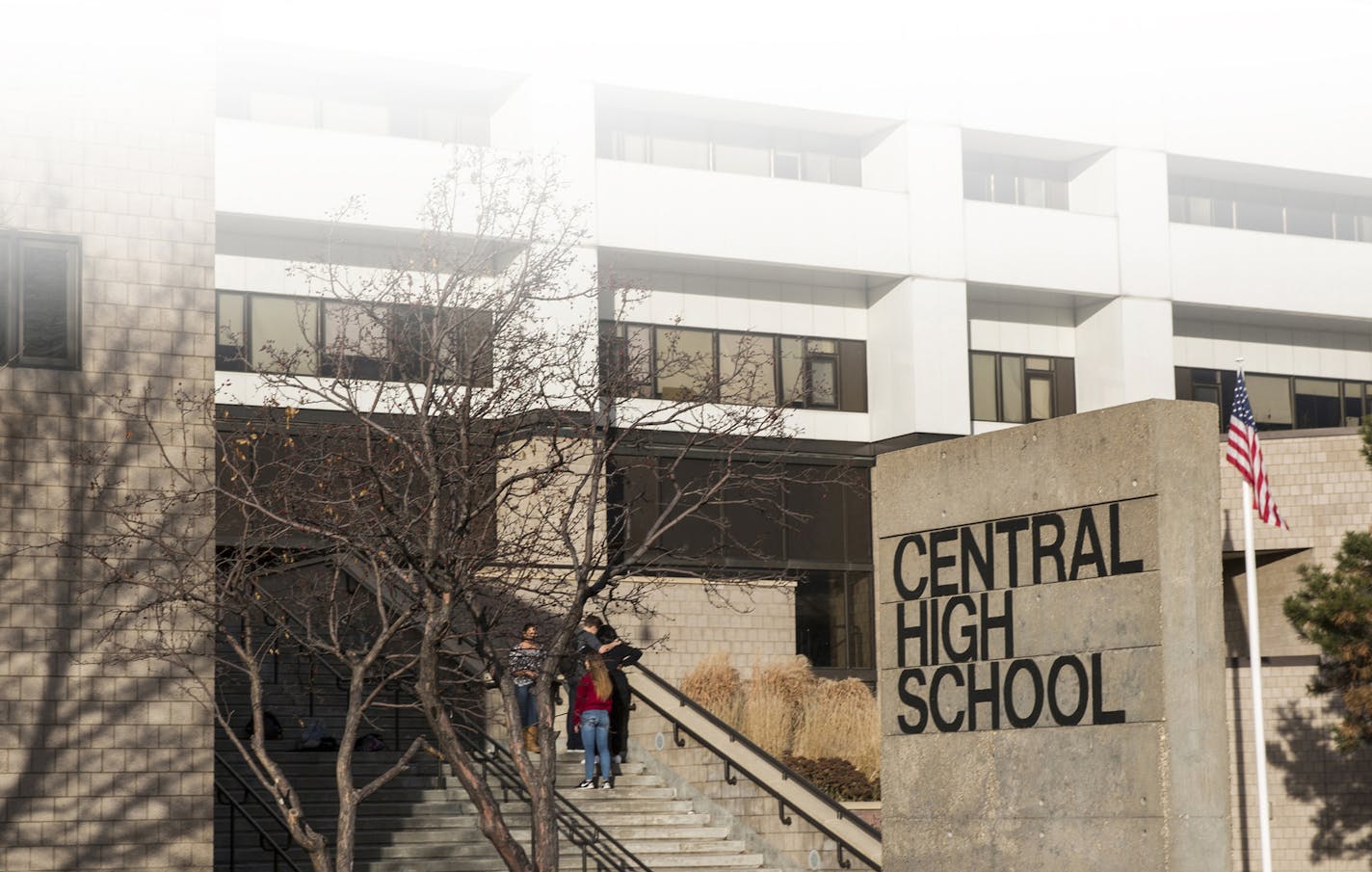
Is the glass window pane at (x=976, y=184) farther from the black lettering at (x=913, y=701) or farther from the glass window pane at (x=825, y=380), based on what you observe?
the black lettering at (x=913, y=701)

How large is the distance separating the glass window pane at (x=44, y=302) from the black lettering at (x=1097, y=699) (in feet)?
28.6

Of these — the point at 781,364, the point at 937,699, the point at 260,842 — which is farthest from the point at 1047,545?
the point at 781,364

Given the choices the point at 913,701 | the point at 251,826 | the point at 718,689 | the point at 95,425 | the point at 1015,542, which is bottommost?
the point at 251,826

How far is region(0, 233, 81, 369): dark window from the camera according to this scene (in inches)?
599

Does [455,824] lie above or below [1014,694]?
below

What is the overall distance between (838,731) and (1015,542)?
14.3 metres

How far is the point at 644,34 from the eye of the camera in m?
36.6

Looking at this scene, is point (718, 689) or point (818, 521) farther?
point (818, 521)

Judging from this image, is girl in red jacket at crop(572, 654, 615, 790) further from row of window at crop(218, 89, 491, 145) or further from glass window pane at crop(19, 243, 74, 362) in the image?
row of window at crop(218, 89, 491, 145)

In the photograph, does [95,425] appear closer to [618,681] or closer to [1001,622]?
[1001,622]

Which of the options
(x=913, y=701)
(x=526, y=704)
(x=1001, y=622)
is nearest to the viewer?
(x=1001, y=622)

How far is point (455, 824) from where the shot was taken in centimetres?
1912

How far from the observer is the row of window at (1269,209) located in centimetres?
4200

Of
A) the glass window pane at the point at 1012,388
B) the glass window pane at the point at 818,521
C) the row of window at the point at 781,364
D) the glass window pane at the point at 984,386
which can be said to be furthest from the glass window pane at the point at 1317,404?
the glass window pane at the point at 818,521
